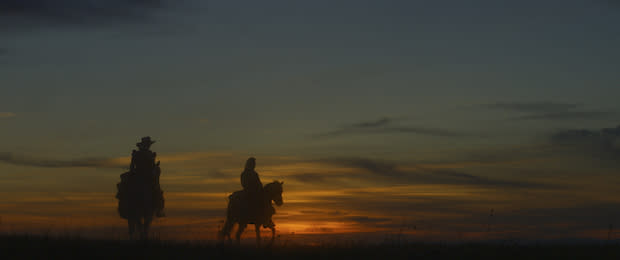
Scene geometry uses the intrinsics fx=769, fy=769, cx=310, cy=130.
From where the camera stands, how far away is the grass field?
19.8 meters

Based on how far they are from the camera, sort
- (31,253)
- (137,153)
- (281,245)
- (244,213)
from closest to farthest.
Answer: (31,253), (281,245), (244,213), (137,153)

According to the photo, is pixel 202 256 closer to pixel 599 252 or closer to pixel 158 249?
pixel 158 249

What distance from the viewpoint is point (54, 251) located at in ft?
64.9

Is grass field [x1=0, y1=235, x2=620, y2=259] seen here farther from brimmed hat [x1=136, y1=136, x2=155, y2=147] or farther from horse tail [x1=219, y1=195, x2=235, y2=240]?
brimmed hat [x1=136, y1=136, x2=155, y2=147]

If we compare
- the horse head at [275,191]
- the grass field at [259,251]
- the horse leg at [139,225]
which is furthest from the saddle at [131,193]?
the grass field at [259,251]

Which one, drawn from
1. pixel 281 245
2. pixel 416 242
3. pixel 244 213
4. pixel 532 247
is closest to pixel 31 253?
pixel 281 245

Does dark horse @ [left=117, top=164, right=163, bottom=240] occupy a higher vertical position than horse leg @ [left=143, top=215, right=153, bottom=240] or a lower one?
higher

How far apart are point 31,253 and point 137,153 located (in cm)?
1270

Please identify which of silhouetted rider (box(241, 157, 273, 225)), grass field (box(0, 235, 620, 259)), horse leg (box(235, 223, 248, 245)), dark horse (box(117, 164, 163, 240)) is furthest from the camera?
dark horse (box(117, 164, 163, 240))

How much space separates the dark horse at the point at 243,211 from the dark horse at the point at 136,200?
5.82 metres

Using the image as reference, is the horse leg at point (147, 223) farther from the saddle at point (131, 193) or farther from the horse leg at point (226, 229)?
the horse leg at point (226, 229)

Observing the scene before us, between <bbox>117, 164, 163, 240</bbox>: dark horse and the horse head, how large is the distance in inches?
275

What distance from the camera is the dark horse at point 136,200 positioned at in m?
32.0

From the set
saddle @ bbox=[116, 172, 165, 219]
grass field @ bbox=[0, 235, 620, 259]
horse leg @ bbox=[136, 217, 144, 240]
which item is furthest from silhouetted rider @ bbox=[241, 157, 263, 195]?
horse leg @ bbox=[136, 217, 144, 240]
